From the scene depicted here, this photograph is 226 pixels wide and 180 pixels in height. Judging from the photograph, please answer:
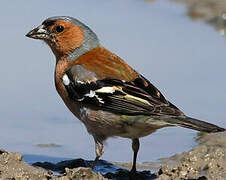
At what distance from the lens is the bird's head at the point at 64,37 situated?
913cm

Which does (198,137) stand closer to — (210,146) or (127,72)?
(210,146)

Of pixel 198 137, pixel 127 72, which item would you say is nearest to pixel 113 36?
pixel 198 137

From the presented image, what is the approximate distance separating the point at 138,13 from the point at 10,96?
383 centimetres

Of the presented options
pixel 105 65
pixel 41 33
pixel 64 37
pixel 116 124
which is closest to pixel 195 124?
pixel 116 124

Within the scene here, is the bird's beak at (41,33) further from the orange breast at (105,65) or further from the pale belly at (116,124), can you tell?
the pale belly at (116,124)

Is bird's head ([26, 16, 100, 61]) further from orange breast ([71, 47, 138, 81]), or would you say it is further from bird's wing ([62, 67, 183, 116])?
bird's wing ([62, 67, 183, 116])

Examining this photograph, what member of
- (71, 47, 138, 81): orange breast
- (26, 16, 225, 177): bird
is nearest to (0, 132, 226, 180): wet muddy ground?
(26, 16, 225, 177): bird

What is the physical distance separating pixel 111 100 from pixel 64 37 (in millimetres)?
1035

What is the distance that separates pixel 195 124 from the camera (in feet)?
26.2

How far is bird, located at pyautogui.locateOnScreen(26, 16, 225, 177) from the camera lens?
8.29 m

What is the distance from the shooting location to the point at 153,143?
980cm

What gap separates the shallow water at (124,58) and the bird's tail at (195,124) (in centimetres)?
87

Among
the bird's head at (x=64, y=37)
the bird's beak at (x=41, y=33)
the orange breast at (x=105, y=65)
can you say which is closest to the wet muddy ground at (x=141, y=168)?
the orange breast at (x=105, y=65)

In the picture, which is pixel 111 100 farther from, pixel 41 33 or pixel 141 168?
pixel 41 33
